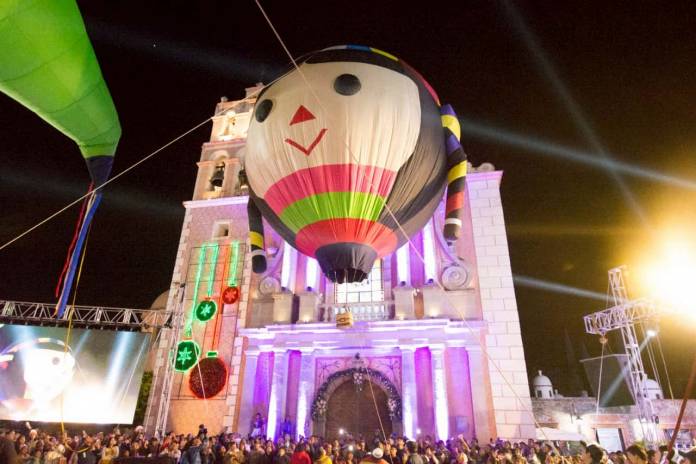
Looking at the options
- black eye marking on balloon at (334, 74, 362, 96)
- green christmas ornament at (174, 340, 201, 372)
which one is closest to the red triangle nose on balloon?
black eye marking on balloon at (334, 74, 362, 96)

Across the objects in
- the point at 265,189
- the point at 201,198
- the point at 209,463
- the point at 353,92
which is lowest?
the point at 209,463

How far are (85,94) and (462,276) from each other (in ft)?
43.0

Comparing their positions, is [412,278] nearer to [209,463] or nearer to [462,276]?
[462,276]

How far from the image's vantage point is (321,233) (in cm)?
822

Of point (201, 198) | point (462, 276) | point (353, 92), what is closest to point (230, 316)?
point (201, 198)

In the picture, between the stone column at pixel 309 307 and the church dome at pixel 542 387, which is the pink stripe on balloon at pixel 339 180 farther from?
the church dome at pixel 542 387

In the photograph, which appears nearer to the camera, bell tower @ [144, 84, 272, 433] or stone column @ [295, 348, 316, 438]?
stone column @ [295, 348, 316, 438]

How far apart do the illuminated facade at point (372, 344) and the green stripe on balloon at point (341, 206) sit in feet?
18.3

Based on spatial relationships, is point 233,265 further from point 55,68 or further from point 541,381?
point 541,381

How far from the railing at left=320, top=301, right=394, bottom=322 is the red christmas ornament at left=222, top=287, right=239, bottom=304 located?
13.4 feet

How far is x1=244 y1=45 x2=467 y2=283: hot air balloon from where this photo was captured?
25.7 feet

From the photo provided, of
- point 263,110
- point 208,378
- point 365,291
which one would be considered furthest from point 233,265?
Result: point 263,110

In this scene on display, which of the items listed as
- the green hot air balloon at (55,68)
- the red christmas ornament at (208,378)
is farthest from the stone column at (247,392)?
the green hot air balloon at (55,68)

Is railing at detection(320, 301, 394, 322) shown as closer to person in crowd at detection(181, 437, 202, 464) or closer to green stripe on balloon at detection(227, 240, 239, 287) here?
green stripe on balloon at detection(227, 240, 239, 287)
